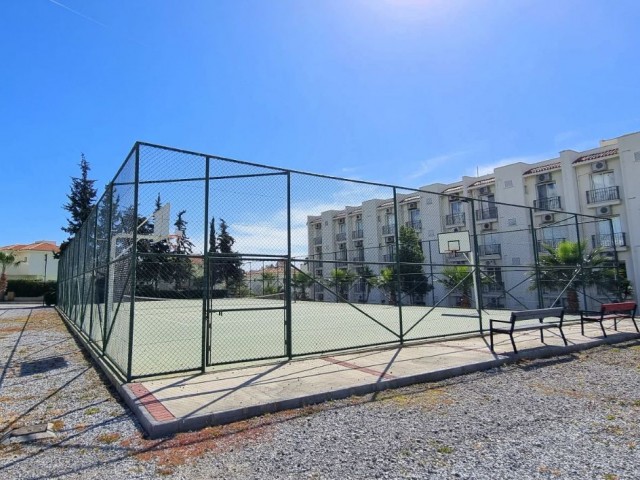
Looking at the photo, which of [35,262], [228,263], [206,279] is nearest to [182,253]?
[206,279]

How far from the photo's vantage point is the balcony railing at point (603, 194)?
76.9 ft

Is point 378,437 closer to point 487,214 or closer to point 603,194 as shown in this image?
point 603,194

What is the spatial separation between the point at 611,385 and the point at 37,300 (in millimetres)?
44221

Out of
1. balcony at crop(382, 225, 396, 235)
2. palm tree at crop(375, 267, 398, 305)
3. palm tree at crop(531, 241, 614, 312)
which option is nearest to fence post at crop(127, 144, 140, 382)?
palm tree at crop(531, 241, 614, 312)

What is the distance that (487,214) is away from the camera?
30781 mm

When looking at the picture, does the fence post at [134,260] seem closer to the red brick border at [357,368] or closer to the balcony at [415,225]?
the red brick border at [357,368]

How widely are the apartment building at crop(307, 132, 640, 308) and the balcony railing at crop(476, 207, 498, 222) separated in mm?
76

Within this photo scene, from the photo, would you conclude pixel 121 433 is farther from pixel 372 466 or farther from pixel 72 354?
pixel 72 354

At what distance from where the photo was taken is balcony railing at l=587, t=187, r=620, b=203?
23.5 m

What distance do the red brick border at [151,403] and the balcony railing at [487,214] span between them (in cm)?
2916

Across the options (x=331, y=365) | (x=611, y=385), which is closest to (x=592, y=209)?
(x=611, y=385)

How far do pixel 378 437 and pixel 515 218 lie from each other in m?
27.8

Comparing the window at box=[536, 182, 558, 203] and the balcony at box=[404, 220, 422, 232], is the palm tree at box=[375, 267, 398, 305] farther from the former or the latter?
the window at box=[536, 182, 558, 203]

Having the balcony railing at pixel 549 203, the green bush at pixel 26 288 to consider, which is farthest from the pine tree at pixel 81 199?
the balcony railing at pixel 549 203
